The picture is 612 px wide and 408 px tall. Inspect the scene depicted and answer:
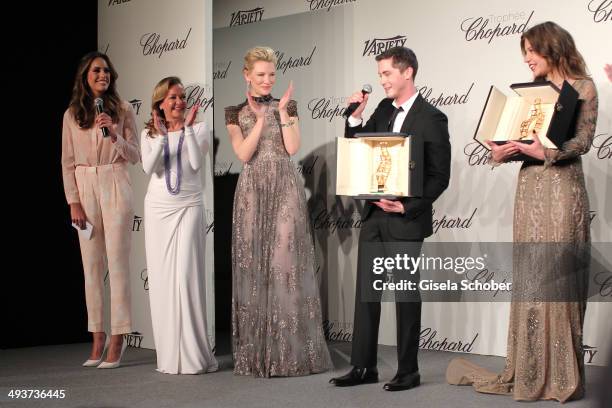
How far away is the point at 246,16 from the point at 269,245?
9.65 feet

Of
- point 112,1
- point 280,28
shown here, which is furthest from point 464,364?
point 112,1

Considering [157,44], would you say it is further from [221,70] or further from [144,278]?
[144,278]

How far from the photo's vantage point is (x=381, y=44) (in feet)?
21.0

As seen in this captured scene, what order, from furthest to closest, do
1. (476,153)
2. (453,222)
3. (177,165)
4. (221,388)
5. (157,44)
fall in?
(157,44) → (453,222) → (476,153) → (177,165) → (221,388)

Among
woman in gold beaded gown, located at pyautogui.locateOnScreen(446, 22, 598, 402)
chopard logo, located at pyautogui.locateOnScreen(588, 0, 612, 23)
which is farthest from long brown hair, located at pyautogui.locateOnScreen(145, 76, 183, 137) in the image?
chopard logo, located at pyautogui.locateOnScreen(588, 0, 612, 23)

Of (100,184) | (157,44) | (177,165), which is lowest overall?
(100,184)

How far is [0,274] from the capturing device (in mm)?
6297

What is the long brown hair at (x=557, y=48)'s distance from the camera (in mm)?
4086

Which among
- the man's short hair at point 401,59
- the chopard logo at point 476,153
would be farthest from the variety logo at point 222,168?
the man's short hair at point 401,59

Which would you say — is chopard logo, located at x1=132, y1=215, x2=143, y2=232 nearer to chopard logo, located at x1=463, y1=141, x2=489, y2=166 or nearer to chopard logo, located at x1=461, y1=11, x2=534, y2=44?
chopard logo, located at x1=463, y1=141, x2=489, y2=166

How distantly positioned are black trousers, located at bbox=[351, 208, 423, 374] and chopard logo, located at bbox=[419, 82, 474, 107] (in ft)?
5.85

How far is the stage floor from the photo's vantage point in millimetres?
4168

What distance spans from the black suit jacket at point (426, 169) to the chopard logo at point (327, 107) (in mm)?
2242

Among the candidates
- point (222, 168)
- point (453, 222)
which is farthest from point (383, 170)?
point (222, 168)
